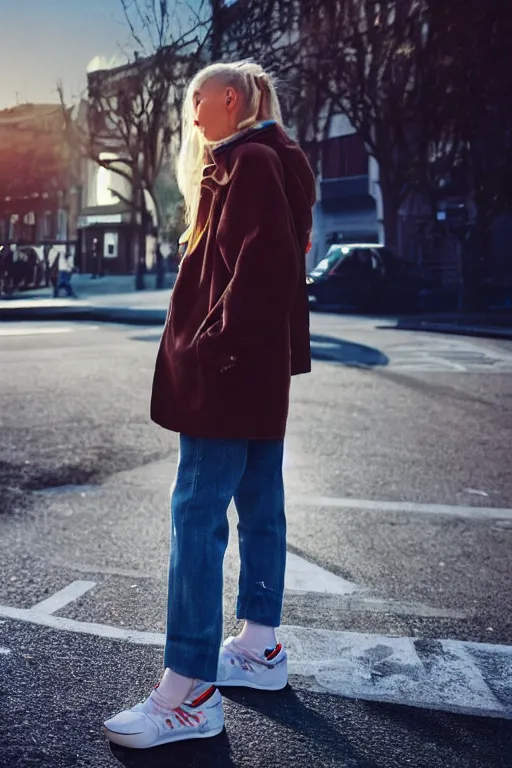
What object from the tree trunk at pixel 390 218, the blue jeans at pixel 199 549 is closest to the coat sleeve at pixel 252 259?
the blue jeans at pixel 199 549

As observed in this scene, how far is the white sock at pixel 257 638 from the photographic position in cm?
288

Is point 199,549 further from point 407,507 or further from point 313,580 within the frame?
point 407,507

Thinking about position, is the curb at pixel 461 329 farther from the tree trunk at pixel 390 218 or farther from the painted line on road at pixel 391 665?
the painted line on road at pixel 391 665

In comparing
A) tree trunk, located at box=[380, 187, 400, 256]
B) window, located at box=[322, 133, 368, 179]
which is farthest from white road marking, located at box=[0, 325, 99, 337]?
window, located at box=[322, 133, 368, 179]

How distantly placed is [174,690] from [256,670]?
1.16ft

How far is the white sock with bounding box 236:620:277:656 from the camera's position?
2.88 m

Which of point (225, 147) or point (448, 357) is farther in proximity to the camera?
point (448, 357)

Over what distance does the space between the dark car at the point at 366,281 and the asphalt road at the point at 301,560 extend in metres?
14.7

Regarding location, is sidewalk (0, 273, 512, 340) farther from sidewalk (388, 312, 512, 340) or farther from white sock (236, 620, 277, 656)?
white sock (236, 620, 277, 656)

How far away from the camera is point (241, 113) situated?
2510 mm

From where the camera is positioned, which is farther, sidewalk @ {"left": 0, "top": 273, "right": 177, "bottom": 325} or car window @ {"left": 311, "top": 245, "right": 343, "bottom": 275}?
car window @ {"left": 311, "top": 245, "right": 343, "bottom": 275}

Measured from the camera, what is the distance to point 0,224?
2736cm

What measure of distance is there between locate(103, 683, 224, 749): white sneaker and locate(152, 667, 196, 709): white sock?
1 cm

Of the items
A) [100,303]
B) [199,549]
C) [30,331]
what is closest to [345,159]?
[100,303]
